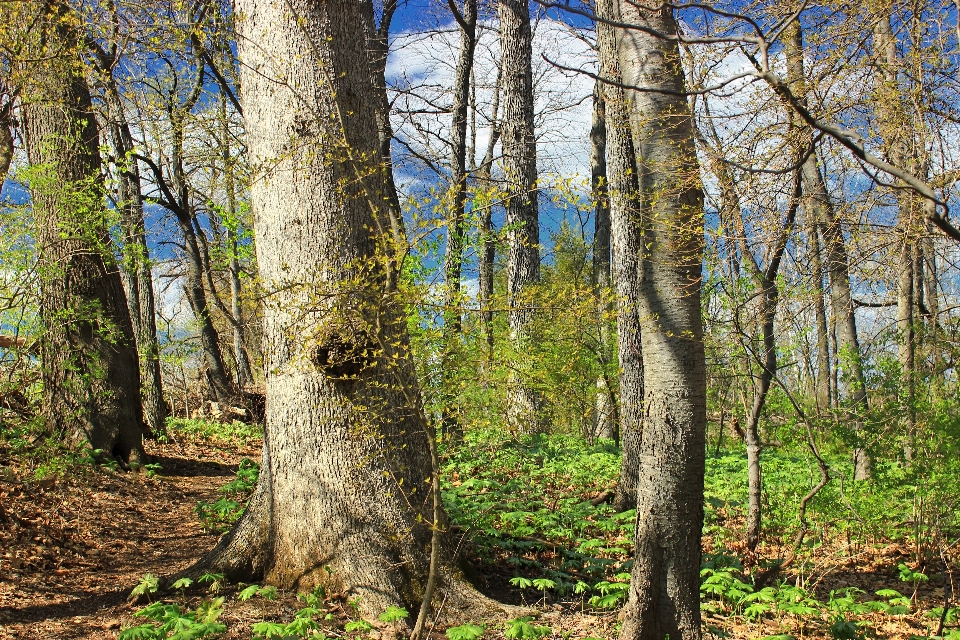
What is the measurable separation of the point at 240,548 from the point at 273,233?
2.15 m

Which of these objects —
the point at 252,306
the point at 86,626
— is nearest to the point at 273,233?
the point at 252,306

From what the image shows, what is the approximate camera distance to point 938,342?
6.35 m

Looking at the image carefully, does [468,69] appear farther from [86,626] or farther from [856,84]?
[86,626]

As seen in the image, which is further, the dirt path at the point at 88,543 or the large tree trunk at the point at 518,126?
the large tree trunk at the point at 518,126

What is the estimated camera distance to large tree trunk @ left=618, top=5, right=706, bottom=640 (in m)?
3.79

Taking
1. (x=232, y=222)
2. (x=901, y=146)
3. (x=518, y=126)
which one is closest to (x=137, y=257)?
(x=232, y=222)

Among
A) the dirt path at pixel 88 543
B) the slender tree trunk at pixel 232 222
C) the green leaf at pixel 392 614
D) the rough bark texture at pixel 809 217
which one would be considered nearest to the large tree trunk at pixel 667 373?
the rough bark texture at pixel 809 217

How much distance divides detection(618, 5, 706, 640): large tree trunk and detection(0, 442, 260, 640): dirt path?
322 cm

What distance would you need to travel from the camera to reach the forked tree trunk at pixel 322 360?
4.20m

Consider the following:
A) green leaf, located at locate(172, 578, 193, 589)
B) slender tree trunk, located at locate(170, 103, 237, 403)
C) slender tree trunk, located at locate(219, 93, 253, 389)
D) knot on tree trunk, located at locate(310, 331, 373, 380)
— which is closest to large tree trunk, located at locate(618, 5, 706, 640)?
knot on tree trunk, located at locate(310, 331, 373, 380)

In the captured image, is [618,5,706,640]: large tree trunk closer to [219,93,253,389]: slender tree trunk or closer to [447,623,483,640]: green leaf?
[447,623,483,640]: green leaf

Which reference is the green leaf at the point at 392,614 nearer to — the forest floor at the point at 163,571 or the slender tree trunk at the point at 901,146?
the forest floor at the point at 163,571

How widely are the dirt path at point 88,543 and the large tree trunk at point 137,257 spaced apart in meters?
2.54

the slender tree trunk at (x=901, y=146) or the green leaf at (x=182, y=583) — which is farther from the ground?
the slender tree trunk at (x=901, y=146)
